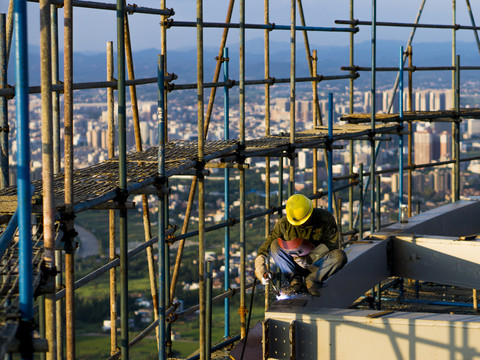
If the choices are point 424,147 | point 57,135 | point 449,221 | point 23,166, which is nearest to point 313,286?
point 57,135

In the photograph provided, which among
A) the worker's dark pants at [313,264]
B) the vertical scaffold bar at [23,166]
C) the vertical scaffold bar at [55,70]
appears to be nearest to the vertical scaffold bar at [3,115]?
the vertical scaffold bar at [55,70]

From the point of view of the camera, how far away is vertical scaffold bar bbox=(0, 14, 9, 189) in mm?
6883

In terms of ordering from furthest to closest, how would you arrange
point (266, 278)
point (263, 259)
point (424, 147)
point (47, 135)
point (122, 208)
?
point (424, 147) < point (263, 259) < point (266, 278) < point (122, 208) < point (47, 135)

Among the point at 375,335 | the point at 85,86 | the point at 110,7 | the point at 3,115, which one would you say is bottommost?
the point at 375,335

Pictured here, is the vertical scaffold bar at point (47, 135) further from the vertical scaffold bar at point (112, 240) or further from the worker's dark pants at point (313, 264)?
the worker's dark pants at point (313, 264)

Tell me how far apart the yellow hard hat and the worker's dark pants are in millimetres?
280

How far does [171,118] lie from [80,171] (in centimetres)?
2955

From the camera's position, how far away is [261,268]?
7.88 m

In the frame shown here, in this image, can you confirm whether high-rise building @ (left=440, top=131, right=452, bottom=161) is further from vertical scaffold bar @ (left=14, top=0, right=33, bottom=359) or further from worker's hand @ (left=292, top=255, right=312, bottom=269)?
vertical scaffold bar @ (left=14, top=0, right=33, bottom=359)

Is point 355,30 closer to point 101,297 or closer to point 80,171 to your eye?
point 80,171

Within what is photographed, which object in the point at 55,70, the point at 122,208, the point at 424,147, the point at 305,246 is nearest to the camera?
the point at 122,208

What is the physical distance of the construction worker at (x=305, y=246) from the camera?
8.08m

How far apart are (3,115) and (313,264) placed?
2.93 meters

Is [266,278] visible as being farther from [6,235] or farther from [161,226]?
[6,235]
